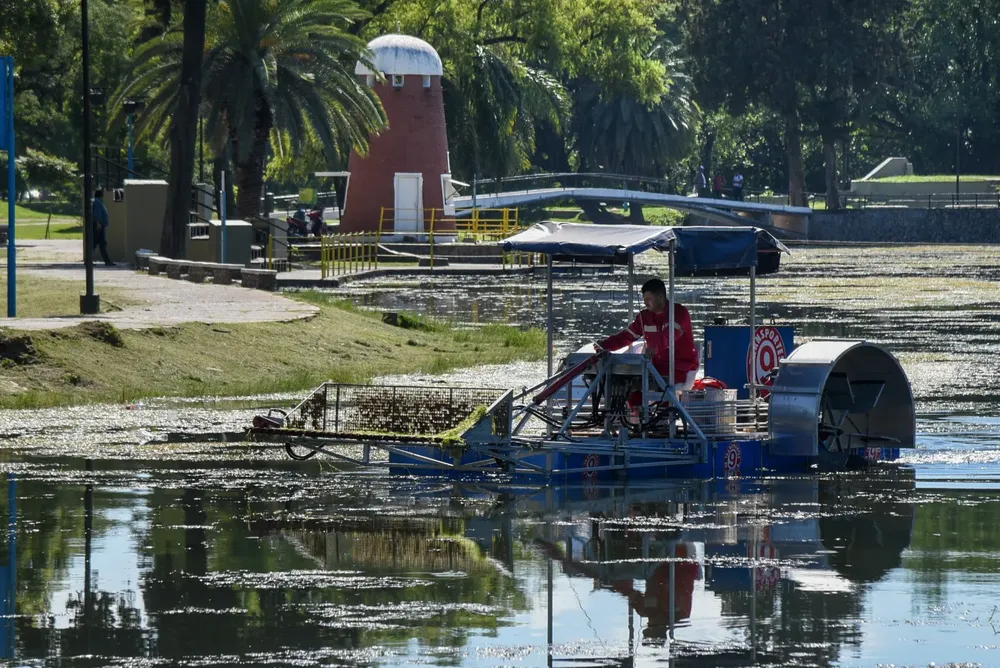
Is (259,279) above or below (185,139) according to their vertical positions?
below

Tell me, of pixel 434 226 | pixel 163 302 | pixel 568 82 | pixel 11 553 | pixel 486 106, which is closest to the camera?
pixel 11 553

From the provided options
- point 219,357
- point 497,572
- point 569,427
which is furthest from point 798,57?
point 497,572

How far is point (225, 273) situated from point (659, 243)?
24.7 meters

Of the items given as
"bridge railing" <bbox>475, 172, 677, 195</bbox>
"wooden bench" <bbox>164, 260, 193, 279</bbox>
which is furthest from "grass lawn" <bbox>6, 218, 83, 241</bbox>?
"wooden bench" <bbox>164, 260, 193, 279</bbox>

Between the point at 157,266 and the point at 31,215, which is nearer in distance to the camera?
the point at 157,266

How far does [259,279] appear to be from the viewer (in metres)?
37.2

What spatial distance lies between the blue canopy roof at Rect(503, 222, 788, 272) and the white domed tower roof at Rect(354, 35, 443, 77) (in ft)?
173

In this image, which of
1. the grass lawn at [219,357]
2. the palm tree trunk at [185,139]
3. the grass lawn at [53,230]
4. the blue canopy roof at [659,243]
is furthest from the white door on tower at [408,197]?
the blue canopy roof at [659,243]

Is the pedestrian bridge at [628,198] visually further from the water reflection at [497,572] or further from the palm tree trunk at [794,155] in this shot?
the water reflection at [497,572]

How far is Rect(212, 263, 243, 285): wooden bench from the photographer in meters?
38.8

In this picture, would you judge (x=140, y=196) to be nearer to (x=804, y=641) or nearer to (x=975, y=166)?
(x=804, y=641)

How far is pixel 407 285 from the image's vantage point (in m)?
50.0

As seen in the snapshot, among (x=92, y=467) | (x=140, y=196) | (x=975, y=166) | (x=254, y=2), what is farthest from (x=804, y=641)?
(x=975, y=166)

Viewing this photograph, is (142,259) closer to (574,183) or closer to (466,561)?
(466,561)
